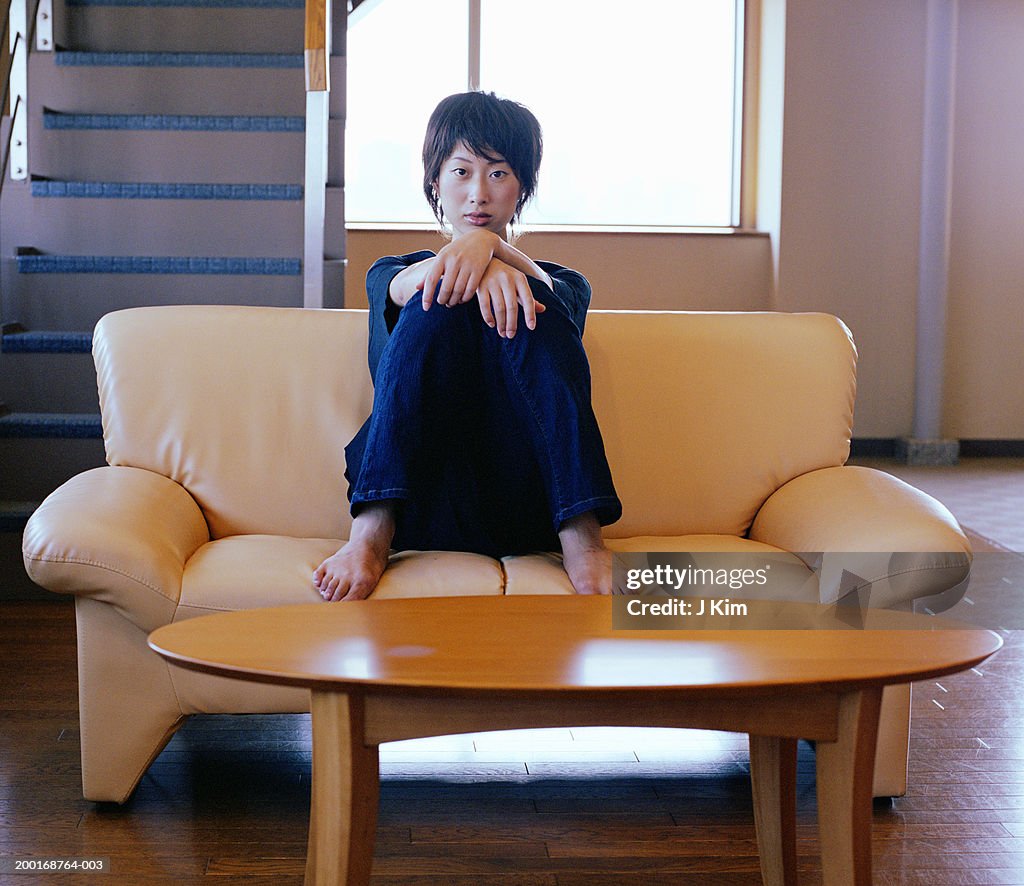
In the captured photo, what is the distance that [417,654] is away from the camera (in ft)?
3.82

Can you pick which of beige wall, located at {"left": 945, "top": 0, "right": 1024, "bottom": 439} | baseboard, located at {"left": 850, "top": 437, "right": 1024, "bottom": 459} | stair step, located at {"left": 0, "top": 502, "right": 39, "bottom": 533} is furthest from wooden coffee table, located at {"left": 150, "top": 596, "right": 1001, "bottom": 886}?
beige wall, located at {"left": 945, "top": 0, "right": 1024, "bottom": 439}

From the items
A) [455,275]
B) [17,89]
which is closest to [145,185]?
[17,89]

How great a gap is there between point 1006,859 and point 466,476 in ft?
3.21

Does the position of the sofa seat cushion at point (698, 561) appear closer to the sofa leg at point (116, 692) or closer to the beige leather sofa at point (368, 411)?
the beige leather sofa at point (368, 411)

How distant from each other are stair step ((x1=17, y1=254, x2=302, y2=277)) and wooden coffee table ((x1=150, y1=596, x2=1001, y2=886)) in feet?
8.05

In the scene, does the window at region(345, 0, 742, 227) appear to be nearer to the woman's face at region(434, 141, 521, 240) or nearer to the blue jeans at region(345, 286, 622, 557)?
the woman's face at region(434, 141, 521, 240)

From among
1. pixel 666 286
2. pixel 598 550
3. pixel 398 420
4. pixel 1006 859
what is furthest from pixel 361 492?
pixel 666 286

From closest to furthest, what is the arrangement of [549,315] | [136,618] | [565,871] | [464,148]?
1. [565,871]
2. [136,618]
3. [549,315]
4. [464,148]

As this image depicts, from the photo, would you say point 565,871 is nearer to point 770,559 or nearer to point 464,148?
point 770,559

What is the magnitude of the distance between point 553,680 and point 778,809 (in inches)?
21.7

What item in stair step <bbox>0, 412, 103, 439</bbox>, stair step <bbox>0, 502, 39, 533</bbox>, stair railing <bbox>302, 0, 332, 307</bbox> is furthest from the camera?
stair railing <bbox>302, 0, 332, 307</bbox>

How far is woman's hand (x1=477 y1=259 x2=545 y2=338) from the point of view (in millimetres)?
1766

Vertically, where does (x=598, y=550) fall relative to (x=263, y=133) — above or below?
below

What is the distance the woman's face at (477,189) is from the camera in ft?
6.86
